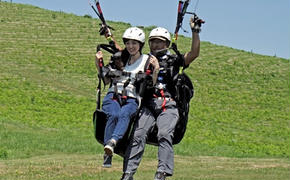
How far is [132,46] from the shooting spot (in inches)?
341

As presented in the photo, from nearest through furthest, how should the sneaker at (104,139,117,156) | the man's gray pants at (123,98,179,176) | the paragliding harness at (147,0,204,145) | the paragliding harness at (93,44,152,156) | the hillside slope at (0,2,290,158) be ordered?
the sneaker at (104,139,117,156) → the man's gray pants at (123,98,179,176) → the paragliding harness at (93,44,152,156) → the paragliding harness at (147,0,204,145) → the hillside slope at (0,2,290,158)

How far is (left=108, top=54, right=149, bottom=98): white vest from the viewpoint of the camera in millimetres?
8461

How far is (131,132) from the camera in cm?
841

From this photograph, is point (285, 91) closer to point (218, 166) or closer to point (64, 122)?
point (64, 122)

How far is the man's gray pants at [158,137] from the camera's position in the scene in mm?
8273

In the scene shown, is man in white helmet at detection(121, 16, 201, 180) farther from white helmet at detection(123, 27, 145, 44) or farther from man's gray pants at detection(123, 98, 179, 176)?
white helmet at detection(123, 27, 145, 44)

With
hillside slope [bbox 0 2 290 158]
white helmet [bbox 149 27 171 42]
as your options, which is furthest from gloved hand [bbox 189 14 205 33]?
hillside slope [bbox 0 2 290 158]

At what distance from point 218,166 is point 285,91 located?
94.6 ft

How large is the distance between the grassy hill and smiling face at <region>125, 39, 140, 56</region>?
33.7ft

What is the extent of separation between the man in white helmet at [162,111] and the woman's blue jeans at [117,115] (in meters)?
0.29

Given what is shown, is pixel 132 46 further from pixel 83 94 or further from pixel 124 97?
pixel 83 94

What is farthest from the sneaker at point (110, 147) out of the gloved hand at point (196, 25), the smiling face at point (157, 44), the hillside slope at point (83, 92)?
the hillside slope at point (83, 92)

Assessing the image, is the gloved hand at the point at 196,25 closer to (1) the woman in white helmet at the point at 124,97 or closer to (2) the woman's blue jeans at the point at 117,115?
(1) the woman in white helmet at the point at 124,97

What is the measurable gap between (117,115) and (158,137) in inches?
26.2
